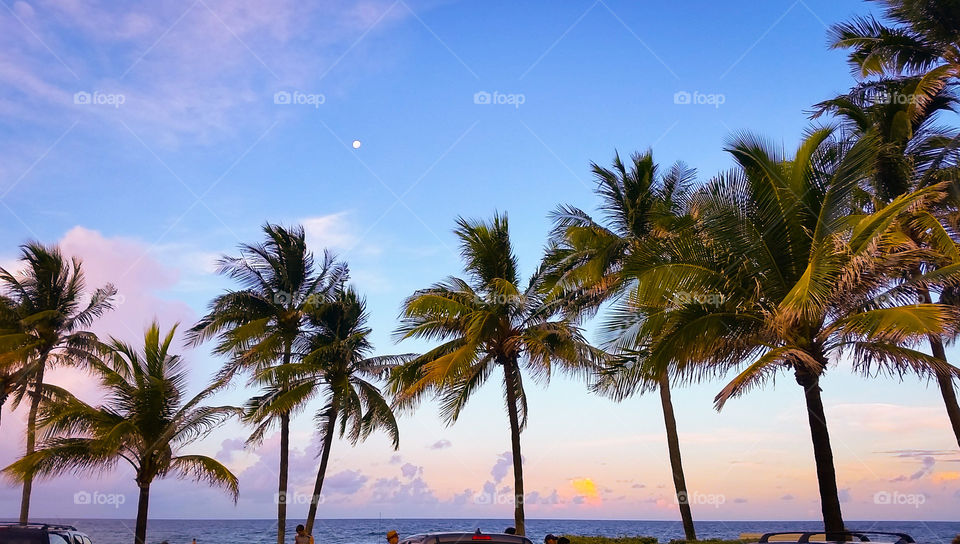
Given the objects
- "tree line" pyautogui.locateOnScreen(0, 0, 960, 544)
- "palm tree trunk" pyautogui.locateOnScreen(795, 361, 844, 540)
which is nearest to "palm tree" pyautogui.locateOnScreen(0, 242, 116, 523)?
"tree line" pyautogui.locateOnScreen(0, 0, 960, 544)

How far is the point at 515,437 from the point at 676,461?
15.8 feet

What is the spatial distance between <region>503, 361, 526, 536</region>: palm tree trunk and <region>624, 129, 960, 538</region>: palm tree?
28.2 ft

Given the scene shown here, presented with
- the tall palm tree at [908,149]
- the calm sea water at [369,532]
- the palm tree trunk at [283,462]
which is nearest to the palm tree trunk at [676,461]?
the tall palm tree at [908,149]

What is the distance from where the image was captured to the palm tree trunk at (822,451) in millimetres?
14078

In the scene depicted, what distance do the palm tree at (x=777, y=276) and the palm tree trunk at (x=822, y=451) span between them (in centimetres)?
2

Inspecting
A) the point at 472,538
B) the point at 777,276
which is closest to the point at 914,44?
the point at 777,276

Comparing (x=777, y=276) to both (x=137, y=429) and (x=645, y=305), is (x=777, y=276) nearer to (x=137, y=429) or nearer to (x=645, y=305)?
(x=645, y=305)

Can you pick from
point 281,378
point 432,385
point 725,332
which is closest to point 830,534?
point 725,332

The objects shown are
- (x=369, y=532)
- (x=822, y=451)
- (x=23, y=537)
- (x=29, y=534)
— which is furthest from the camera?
(x=369, y=532)

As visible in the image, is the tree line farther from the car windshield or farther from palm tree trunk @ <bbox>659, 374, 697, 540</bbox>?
the car windshield

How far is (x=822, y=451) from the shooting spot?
47.4 ft

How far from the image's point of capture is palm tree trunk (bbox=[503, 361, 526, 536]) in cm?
2272

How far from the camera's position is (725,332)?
49.9 feet

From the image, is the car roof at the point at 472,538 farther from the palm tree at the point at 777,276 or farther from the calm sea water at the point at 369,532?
the calm sea water at the point at 369,532
